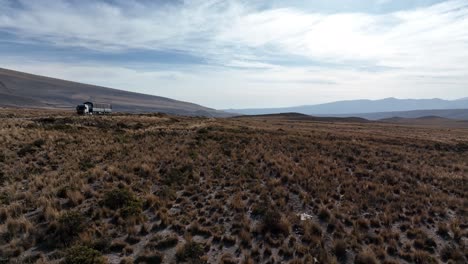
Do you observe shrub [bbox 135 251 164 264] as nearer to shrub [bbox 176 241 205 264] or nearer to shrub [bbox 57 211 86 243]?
shrub [bbox 176 241 205 264]

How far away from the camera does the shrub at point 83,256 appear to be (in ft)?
27.5

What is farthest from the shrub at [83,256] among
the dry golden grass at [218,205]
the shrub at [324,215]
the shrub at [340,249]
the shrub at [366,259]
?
the shrub at [324,215]

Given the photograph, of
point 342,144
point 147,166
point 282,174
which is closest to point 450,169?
point 342,144

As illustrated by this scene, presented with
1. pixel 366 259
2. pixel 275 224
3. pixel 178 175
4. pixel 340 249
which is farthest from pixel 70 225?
pixel 366 259

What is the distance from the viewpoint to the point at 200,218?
11.8 meters

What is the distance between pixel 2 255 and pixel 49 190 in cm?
495

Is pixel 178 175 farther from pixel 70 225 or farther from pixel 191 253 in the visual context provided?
pixel 191 253

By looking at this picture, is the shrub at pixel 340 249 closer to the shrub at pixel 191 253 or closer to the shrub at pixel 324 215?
the shrub at pixel 324 215

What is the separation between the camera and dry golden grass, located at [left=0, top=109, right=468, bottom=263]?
9625 mm

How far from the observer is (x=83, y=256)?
28.0 feet

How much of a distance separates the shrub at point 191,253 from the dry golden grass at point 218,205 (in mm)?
37

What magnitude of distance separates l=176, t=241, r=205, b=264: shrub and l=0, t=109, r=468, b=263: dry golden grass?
0.04m

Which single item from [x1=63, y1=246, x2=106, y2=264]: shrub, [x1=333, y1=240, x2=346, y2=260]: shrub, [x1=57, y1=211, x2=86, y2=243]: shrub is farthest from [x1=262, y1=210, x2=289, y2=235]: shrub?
[x1=57, y1=211, x2=86, y2=243]: shrub

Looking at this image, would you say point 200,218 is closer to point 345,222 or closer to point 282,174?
point 345,222
